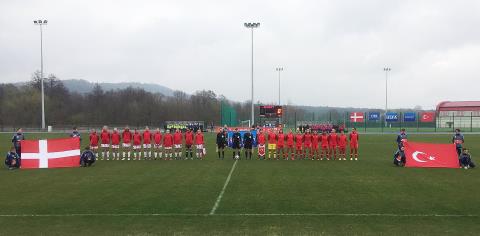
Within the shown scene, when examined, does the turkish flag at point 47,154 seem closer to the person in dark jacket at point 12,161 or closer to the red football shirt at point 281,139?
the person in dark jacket at point 12,161

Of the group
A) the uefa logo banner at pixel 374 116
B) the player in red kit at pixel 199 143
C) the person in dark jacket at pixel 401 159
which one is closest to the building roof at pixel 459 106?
the uefa logo banner at pixel 374 116


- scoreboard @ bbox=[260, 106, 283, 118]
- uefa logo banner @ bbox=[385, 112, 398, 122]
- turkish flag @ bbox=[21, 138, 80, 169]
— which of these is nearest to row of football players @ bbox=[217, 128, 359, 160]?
turkish flag @ bbox=[21, 138, 80, 169]

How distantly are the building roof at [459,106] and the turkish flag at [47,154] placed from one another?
76255mm

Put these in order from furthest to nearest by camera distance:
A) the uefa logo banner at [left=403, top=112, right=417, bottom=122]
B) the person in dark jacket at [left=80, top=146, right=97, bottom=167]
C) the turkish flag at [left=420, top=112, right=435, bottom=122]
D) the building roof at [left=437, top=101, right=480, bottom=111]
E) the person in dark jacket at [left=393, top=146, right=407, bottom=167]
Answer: the building roof at [left=437, top=101, right=480, bottom=111] < the turkish flag at [left=420, top=112, right=435, bottom=122] < the uefa logo banner at [left=403, top=112, right=417, bottom=122] < the person in dark jacket at [left=80, top=146, right=97, bottom=167] < the person in dark jacket at [left=393, top=146, right=407, bottom=167]

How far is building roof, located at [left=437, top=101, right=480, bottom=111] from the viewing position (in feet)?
264

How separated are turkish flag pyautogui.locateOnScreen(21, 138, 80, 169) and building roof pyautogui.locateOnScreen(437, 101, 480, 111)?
76.3 metres

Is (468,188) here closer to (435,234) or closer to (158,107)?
(435,234)

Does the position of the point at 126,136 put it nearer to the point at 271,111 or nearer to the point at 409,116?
the point at 271,111

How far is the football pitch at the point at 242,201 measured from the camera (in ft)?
28.2

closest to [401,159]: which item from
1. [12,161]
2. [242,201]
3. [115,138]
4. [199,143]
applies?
[199,143]

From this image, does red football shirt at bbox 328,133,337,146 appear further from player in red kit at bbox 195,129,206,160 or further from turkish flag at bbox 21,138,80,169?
turkish flag at bbox 21,138,80,169

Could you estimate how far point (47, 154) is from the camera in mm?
19609

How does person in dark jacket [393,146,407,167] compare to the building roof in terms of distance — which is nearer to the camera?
person in dark jacket [393,146,407,167]

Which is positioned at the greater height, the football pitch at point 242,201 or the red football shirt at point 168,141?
the red football shirt at point 168,141
